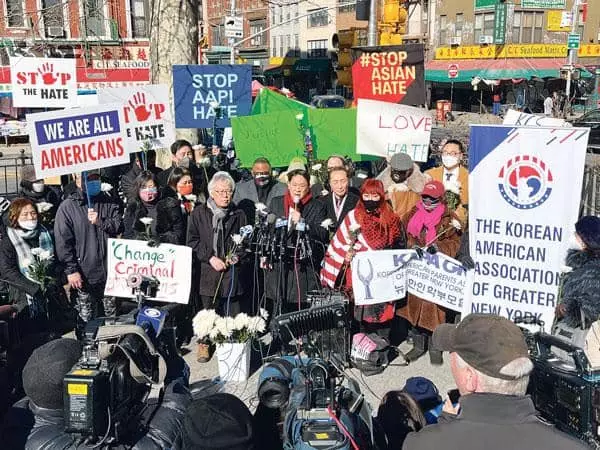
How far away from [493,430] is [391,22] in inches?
461

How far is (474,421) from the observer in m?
2.16

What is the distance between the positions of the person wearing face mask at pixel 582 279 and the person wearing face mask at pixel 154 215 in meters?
3.52

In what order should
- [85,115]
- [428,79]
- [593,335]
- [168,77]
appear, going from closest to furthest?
1. [593,335]
2. [85,115]
3. [168,77]
4. [428,79]

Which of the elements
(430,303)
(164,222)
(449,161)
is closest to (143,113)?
(164,222)

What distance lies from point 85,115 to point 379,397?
4.06m

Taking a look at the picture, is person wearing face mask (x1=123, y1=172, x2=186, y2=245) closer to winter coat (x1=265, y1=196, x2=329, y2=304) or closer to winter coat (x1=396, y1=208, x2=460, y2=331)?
winter coat (x1=265, y1=196, x2=329, y2=304)

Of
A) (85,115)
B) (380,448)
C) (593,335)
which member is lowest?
(380,448)

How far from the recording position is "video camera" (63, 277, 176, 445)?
2.76 m

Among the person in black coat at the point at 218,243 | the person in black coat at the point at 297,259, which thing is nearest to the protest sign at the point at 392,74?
the person in black coat at the point at 297,259

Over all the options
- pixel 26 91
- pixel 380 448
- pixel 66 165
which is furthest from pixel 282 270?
pixel 26 91

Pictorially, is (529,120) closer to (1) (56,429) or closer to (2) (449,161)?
(2) (449,161)

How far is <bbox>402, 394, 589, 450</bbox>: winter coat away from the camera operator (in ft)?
4.13

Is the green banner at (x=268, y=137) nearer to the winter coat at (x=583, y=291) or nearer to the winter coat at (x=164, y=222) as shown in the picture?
the winter coat at (x=164, y=222)

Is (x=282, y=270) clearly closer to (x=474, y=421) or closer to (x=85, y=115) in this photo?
(x=85, y=115)
